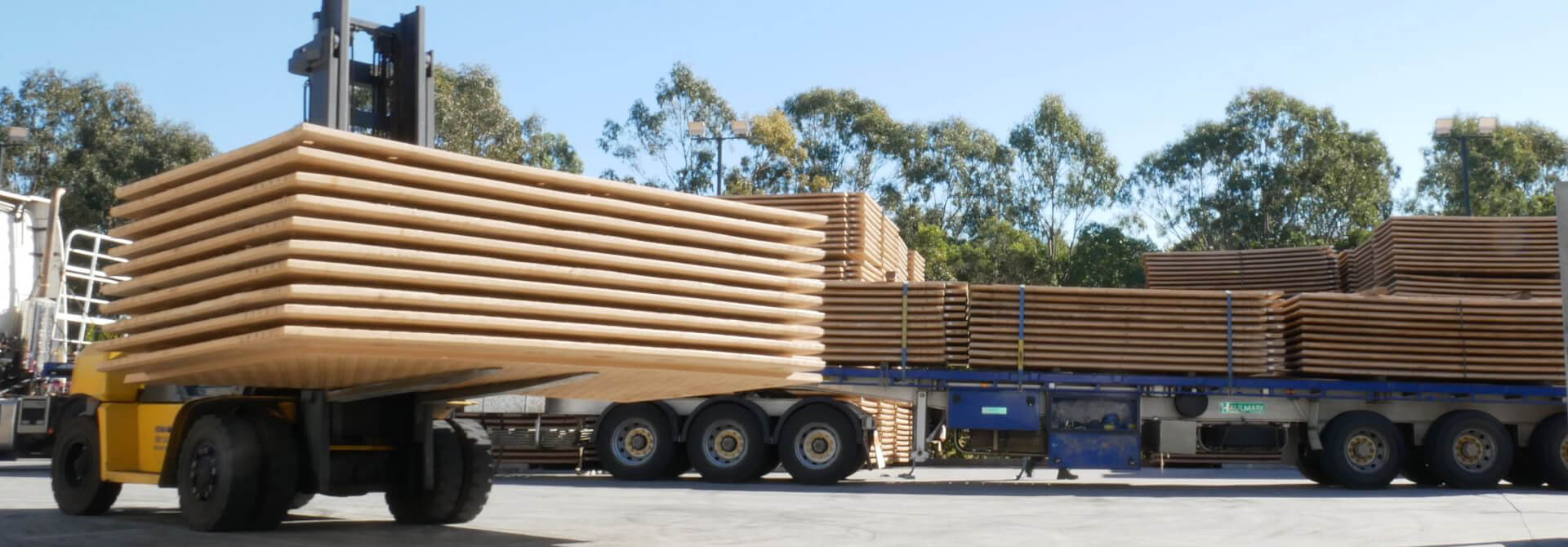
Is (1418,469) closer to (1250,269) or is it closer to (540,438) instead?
(1250,269)

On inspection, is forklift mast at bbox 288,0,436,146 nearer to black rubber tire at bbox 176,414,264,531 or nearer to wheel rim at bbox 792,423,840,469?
black rubber tire at bbox 176,414,264,531

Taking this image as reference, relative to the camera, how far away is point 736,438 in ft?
52.2

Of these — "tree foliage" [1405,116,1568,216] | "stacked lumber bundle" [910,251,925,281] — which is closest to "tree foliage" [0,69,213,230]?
"stacked lumber bundle" [910,251,925,281]

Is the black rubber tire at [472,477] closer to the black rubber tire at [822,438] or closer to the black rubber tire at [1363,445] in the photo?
the black rubber tire at [822,438]

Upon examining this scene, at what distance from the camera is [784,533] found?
31.6ft

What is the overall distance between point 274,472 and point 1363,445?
469 inches

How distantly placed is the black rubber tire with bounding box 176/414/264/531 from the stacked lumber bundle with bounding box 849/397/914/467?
30.8ft

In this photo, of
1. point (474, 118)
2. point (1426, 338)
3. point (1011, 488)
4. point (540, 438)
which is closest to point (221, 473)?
point (540, 438)

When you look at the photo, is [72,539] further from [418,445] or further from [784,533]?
[784,533]

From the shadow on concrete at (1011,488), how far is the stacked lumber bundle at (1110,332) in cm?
137

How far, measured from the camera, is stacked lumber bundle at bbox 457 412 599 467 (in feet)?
56.9

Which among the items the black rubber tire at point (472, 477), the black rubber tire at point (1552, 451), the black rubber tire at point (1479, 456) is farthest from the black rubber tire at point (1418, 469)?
the black rubber tire at point (472, 477)

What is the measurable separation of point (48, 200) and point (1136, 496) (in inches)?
490

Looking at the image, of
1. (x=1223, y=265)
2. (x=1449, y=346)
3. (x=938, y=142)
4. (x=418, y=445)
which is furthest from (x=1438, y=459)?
(x=938, y=142)
